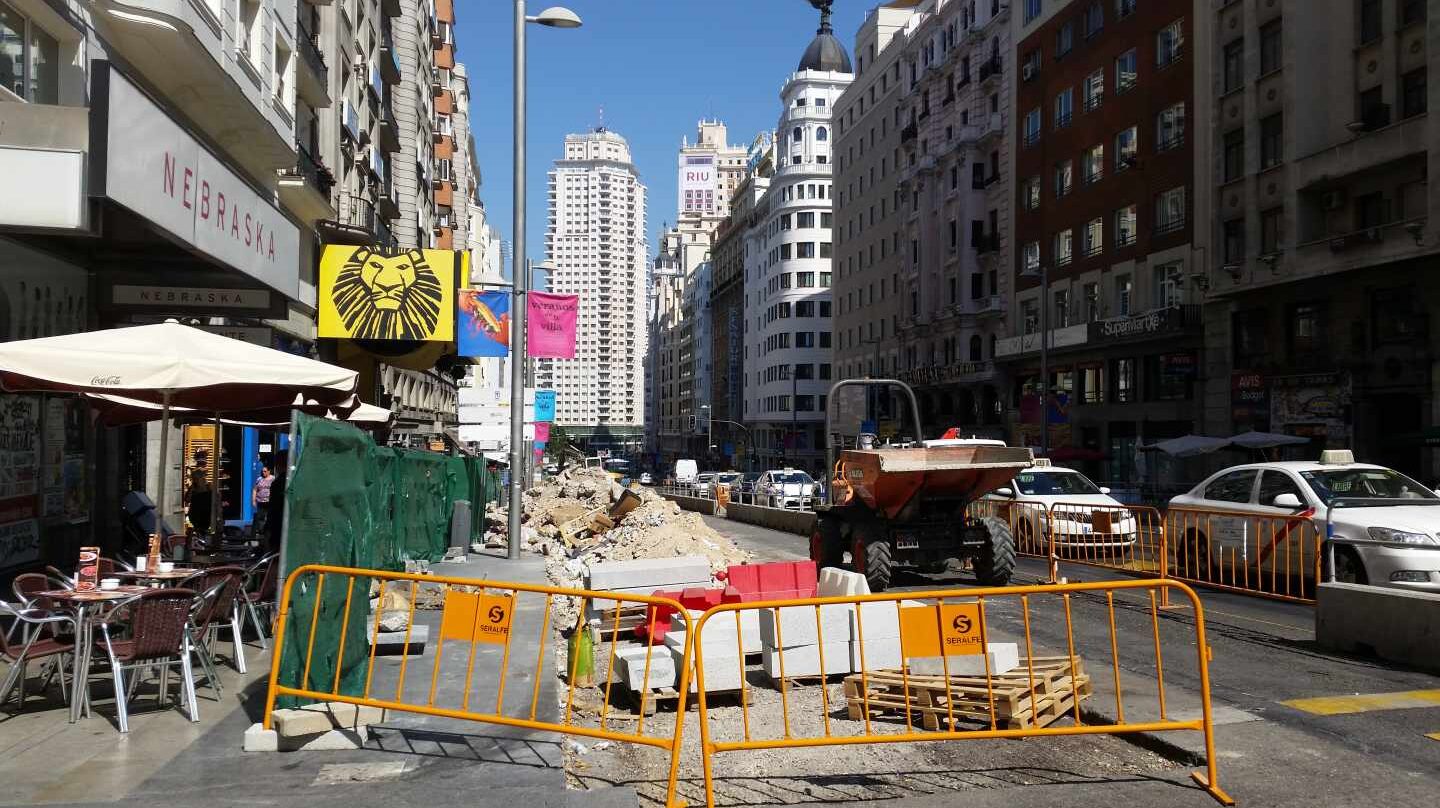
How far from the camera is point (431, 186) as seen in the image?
52.4m

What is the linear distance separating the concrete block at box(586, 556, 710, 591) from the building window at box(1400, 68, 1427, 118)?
26871 mm

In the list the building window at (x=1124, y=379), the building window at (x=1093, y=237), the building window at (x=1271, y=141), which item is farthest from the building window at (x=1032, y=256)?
the building window at (x=1271, y=141)

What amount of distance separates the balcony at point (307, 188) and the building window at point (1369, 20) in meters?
28.6

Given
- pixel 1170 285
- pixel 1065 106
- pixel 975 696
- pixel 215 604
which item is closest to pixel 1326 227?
pixel 1170 285

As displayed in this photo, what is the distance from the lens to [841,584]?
10078 mm

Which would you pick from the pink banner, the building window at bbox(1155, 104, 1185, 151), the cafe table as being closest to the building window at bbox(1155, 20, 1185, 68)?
the building window at bbox(1155, 104, 1185, 151)

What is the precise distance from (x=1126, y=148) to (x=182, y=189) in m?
40.2

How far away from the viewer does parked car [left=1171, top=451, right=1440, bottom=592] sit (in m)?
11.1

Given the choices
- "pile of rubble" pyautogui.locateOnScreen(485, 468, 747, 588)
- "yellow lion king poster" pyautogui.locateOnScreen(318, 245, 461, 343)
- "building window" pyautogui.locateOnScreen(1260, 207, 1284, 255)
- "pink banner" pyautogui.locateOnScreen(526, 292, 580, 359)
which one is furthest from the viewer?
"building window" pyautogui.locateOnScreen(1260, 207, 1284, 255)

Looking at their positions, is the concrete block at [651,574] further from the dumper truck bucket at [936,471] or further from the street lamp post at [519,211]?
the street lamp post at [519,211]

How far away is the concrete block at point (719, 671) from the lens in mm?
8383

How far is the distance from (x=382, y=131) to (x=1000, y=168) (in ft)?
107

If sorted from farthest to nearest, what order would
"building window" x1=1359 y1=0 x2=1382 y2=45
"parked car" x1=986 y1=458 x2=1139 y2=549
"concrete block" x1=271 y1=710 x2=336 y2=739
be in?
"building window" x1=1359 y1=0 x2=1382 y2=45, "parked car" x1=986 y1=458 x2=1139 y2=549, "concrete block" x1=271 y1=710 x2=336 y2=739

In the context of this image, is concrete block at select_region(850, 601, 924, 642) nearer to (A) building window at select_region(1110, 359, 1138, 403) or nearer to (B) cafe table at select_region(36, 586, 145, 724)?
(B) cafe table at select_region(36, 586, 145, 724)
